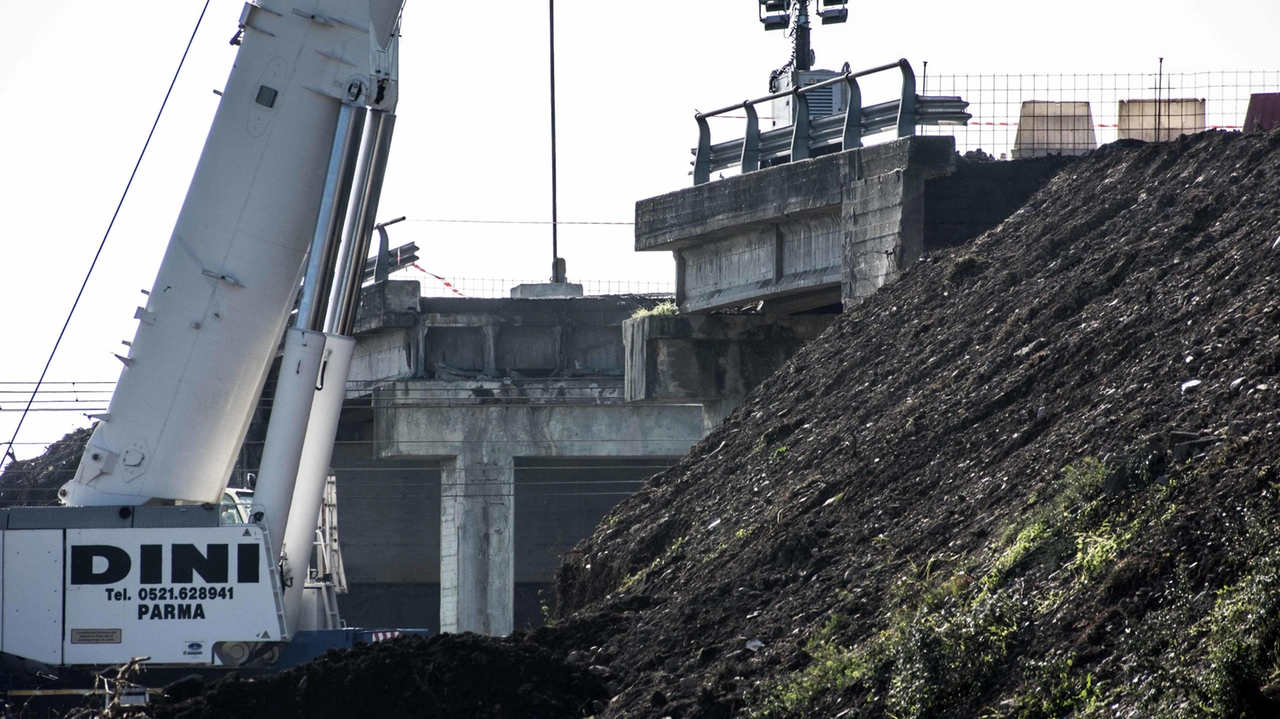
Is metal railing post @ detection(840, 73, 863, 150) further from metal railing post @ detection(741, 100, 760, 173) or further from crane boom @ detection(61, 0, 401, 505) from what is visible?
crane boom @ detection(61, 0, 401, 505)

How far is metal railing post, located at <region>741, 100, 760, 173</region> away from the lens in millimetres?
17562

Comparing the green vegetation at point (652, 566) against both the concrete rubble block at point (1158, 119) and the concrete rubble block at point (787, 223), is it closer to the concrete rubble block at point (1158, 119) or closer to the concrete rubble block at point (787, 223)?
the concrete rubble block at point (787, 223)

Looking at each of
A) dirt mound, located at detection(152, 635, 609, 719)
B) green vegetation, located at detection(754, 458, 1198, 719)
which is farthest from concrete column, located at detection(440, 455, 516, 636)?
green vegetation, located at detection(754, 458, 1198, 719)

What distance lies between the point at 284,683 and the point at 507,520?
1816cm

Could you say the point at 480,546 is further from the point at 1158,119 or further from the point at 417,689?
the point at 417,689

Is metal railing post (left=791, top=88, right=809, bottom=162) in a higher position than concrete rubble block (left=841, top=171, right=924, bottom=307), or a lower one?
higher

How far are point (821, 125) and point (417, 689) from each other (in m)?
9.36

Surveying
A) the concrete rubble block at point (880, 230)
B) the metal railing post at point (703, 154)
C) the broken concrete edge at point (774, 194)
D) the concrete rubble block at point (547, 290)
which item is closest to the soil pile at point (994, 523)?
the concrete rubble block at point (880, 230)

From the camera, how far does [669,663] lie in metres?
9.66

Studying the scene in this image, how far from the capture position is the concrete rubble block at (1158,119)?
629 inches

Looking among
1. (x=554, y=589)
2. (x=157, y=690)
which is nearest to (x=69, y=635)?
(x=157, y=690)

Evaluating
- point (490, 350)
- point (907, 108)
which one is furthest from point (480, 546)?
point (907, 108)

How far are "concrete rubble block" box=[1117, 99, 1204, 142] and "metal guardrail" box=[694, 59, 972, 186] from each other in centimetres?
179

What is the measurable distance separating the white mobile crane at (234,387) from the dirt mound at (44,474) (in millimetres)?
16635
